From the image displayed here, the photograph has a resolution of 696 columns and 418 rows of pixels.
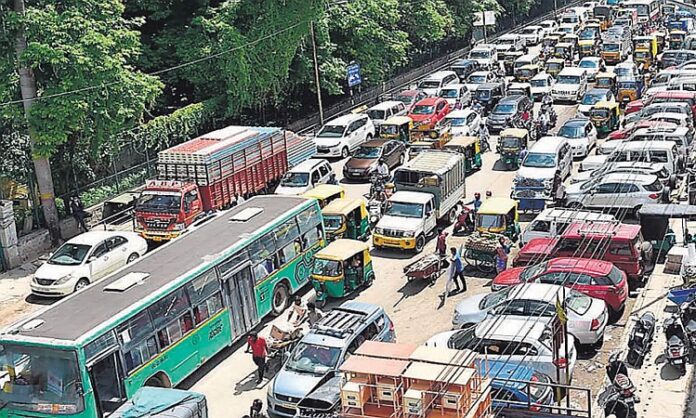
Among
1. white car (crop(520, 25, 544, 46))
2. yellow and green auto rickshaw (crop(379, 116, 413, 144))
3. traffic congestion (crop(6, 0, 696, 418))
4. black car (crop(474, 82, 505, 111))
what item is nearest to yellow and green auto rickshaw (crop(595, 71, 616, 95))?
black car (crop(474, 82, 505, 111))

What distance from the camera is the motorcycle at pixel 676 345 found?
20.4m

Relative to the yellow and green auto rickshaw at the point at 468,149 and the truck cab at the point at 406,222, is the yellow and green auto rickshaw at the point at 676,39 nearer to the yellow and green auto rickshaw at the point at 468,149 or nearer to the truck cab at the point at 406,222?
the yellow and green auto rickshaw at the point at 468,149

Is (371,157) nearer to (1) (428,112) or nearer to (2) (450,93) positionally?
(1) (428,112)

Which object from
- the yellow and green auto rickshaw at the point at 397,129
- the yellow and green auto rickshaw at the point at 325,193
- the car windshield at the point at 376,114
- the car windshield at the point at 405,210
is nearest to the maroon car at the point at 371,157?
the yellow and green auto rickshaw at the point at 397,129

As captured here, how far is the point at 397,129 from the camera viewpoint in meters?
42.2

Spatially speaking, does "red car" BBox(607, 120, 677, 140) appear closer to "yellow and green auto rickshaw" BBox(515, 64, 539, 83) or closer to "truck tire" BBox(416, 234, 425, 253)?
"truck tire" BBox(416, 234, 425, 253)

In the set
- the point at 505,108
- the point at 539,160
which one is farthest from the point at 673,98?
the point at 539,160

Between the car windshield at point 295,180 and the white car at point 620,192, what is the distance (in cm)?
959

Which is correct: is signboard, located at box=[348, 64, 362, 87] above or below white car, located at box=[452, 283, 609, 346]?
above

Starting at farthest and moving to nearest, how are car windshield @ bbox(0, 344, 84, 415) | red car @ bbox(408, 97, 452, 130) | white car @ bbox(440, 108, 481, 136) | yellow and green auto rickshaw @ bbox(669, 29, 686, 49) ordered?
yellow and green auto rickshaw @ bbox(669, 29, 686, 49), red car @ bbox(408, 97, 452, 130), white car @ bbox(440, 108, 481, 136), car windshield @ bbox(0, 344, 84, 415)

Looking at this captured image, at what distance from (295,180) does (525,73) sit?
2659 cm

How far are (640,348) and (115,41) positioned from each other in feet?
69.3

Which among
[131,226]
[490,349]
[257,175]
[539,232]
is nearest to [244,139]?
[257,175]

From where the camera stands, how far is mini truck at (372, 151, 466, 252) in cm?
2897
